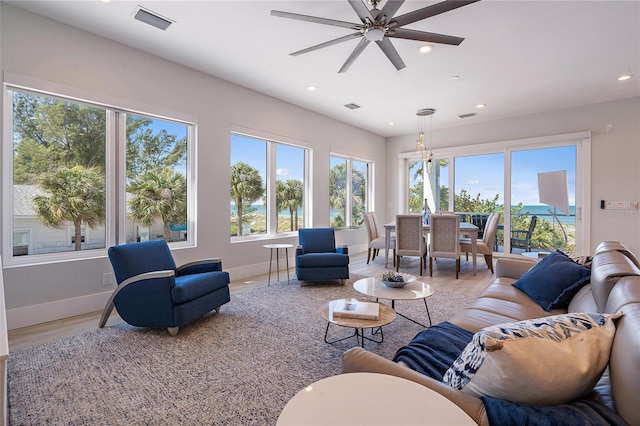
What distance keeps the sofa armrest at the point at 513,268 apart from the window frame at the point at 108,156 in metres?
3.76

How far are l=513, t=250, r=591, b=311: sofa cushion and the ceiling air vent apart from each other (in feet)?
13.4

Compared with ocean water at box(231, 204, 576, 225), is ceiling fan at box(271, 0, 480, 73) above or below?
above

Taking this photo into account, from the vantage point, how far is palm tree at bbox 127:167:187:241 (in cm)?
365

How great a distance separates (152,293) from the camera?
2590 mm

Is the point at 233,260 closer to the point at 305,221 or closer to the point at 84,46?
the point at 305,221

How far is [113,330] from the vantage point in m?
2.74

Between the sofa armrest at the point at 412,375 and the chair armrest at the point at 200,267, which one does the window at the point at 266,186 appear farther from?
the sofa armrest at the point at 412,375

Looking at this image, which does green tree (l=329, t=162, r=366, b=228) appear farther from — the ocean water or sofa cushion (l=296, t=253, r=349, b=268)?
sofa cushion (l=296, t=253, r=349, b=268)

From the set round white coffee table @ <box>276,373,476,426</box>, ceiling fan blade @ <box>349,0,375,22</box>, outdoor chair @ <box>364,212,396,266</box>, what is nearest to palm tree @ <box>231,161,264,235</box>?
outdoor chair @ <box>364,212,396,266</box>

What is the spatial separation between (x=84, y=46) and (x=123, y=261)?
236 centimetres

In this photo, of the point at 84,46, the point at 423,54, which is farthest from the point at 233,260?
the point at 423,54

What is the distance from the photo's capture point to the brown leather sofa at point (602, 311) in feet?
2.77

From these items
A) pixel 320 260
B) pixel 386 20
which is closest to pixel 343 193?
pixel 320 260

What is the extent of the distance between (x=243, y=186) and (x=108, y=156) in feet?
6.16
